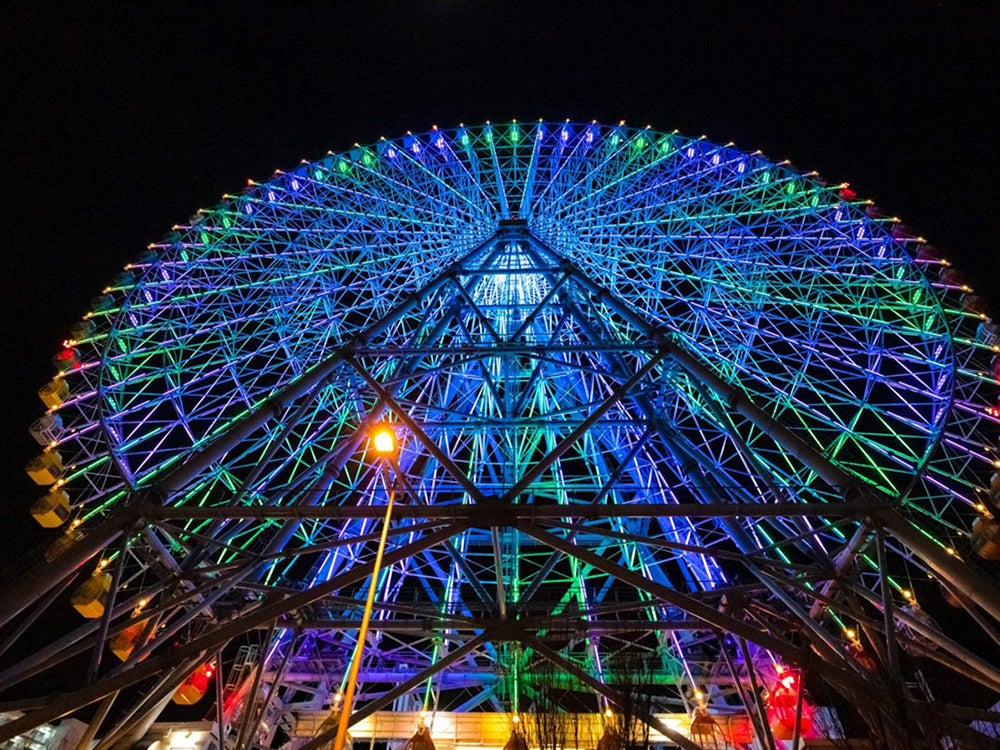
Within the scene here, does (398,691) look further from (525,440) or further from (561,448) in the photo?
(525,440)

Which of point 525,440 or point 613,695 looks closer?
point 613,695

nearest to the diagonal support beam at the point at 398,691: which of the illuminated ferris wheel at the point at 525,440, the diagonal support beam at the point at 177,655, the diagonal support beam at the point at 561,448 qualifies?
the illuminated ferris wheel at the point at 525,440

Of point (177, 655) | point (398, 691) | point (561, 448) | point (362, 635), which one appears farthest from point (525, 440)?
point (362, 635)

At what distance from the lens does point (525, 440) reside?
2522 cm

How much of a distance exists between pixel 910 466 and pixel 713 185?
1118 centimetres

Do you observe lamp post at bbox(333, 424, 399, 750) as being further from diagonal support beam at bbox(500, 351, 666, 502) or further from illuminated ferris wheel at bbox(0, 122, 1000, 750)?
diagonal support beam at bbox(500, 351, 666, 502)

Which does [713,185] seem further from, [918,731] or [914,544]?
[918,731]

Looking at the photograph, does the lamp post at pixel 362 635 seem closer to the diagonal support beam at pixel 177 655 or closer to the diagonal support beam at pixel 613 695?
the diagonal support beam at pixel 177 655

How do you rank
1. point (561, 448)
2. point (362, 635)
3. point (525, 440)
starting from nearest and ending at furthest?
point (362, 635) < point (561, 448) < point (525, 440)

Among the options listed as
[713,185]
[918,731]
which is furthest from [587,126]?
[918,731]

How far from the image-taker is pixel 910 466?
16688mm

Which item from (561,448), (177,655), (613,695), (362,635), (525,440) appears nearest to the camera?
(362,635)

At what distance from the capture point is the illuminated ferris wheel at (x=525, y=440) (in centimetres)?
1320

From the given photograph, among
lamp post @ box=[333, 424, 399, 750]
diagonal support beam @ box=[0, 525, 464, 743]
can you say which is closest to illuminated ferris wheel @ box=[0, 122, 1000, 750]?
diagonal support beam @ box=[0, 525, 464, 743]
